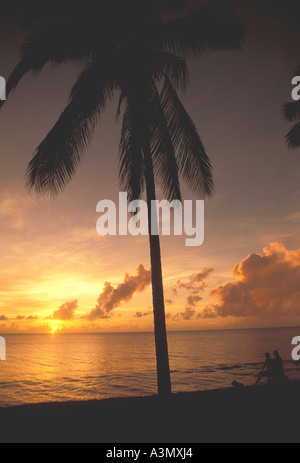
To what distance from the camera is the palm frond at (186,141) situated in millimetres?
8570

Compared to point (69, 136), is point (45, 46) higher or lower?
higher

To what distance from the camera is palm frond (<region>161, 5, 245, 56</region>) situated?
26.6ft

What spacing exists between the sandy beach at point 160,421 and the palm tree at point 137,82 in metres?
1.00

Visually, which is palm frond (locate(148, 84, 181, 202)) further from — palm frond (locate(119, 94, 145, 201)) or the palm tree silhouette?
the palm tree silhouette

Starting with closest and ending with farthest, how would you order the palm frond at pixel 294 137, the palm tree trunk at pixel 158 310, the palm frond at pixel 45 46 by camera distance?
the palm tree trunk at pixel 158 310, the palm frond at pixel 45 46, the palm frond at pixel 294 137

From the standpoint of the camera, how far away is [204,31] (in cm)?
813

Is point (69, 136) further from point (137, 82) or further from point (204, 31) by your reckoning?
point (204, 31)

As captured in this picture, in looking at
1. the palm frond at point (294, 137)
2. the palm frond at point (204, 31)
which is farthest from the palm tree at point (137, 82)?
the palm frond at point (294, 137)

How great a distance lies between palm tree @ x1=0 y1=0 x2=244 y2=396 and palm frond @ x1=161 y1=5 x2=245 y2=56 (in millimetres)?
24

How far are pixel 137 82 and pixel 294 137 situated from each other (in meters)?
11.2

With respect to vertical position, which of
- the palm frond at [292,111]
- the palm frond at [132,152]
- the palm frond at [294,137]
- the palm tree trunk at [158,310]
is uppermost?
the palm frond at [292,111]

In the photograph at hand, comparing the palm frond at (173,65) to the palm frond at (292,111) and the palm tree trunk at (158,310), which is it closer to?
the palm tree trunk at (158,310)

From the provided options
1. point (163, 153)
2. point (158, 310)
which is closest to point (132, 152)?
point (163, 153)
